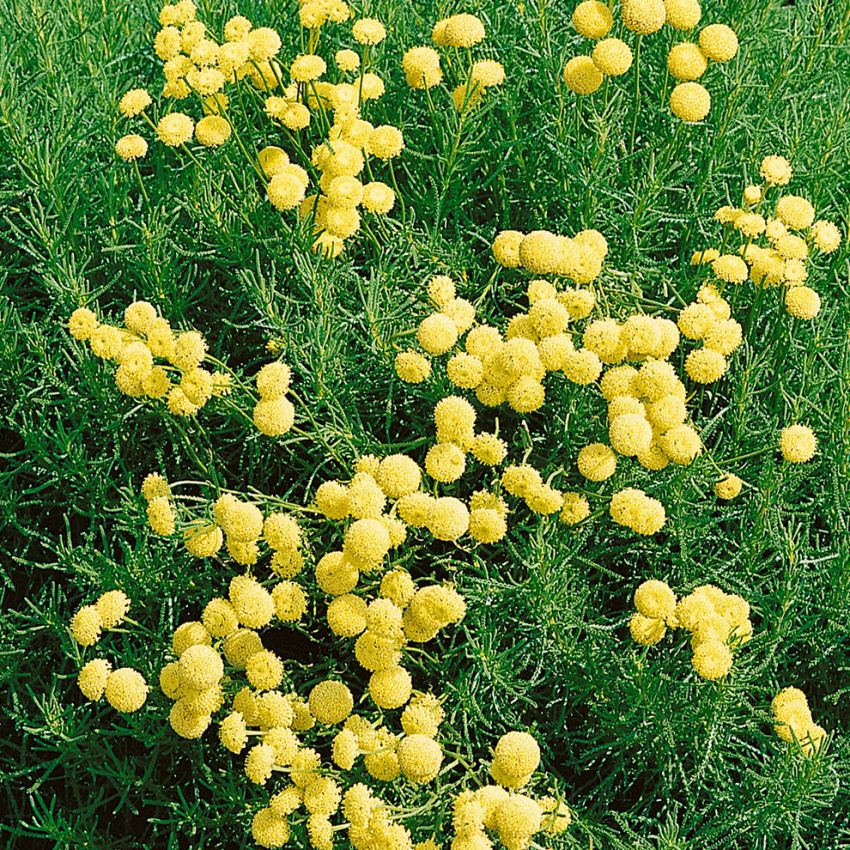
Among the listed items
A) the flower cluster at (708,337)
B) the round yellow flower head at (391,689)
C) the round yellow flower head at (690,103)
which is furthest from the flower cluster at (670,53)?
the round yellow flower head at (391,689)

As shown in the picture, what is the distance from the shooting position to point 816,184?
2.93m

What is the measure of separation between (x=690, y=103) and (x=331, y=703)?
1583 mm

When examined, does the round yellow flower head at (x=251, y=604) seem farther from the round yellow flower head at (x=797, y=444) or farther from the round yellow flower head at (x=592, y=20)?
→ the round yellow flower head at (x=592, y=20)

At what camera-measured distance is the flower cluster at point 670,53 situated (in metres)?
2.54

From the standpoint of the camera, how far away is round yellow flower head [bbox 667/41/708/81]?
8.64 ft

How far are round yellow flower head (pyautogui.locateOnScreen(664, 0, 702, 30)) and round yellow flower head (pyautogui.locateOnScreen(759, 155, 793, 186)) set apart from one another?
1.26 feet

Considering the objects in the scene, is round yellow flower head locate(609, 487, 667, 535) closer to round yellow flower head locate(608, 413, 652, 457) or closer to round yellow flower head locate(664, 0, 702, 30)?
round yellow flower head locate(608, 413, 652, 457)

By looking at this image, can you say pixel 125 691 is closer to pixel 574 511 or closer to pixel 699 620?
pixel 574 511

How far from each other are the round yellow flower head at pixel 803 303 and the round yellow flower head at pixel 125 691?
5.42ft

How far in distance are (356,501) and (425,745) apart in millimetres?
474

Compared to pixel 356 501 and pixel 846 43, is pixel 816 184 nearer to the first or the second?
pixel 846 43

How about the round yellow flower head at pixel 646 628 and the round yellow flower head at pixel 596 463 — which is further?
the round yellow flower head at pixel 596 463

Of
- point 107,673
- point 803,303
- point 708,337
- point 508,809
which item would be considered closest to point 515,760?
point 508,809

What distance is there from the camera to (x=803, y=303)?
8.39 ft
